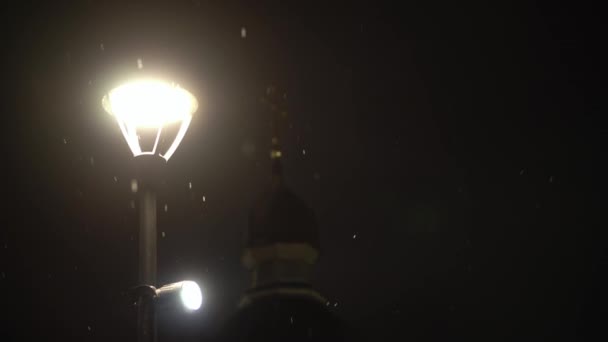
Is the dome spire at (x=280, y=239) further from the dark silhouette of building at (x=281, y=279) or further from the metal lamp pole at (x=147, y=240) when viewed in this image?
the metal lamp pole at (x=147, y=240)

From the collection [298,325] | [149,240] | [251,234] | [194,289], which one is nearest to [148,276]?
[149,240]

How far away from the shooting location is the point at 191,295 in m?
7.36

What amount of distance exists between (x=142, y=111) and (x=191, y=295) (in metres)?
1.40

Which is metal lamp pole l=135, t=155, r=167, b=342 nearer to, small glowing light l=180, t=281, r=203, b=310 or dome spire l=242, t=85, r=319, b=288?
small glowing light l=180, t=281, r=203, b=310

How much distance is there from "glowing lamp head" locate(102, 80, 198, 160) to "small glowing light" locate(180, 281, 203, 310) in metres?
0.97

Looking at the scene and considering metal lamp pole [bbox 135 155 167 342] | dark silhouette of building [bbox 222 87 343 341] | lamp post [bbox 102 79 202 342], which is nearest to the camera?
metal lamp pole [bbox 135 155 167 342]

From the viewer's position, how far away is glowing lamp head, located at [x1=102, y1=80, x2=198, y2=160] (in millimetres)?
7105

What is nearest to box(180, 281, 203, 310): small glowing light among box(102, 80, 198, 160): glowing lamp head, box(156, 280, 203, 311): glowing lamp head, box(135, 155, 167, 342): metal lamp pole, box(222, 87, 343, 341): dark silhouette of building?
box(156, 280, 203, 311): glowing lamp head

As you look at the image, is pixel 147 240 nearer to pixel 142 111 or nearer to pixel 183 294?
pixel 183 294

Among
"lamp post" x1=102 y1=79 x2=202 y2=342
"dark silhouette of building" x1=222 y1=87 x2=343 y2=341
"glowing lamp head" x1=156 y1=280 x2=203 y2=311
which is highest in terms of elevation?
"dark silhouette of building" x1=222 y1=87 x2=343 y2=341

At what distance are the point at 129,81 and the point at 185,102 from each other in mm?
447

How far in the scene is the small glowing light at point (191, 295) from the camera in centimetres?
725

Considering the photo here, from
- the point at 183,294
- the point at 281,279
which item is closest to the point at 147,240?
the point at 183,294

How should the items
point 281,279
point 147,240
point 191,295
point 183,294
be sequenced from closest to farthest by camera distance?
point 147,240, point 183,294, point 191,295, point 281,279
